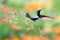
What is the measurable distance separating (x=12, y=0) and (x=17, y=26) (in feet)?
0.87

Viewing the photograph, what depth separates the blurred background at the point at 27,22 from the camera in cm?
158

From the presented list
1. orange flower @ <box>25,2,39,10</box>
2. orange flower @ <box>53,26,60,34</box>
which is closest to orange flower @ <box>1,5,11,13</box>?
orange flower @ <box>25,2,39,10</box>

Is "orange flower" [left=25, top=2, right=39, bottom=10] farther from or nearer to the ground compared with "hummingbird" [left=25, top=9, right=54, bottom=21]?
farther from the ground

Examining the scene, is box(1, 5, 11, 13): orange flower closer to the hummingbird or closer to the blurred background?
the blurred background

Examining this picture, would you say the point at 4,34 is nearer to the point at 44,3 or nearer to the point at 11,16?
the point at 11,16

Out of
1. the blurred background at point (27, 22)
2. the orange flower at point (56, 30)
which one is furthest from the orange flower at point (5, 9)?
the orange flower at point (56, 30)

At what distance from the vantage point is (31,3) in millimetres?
1634

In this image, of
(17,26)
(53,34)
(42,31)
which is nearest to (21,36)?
(17,26)

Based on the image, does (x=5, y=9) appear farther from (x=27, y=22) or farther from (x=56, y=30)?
(x=56, y=30)

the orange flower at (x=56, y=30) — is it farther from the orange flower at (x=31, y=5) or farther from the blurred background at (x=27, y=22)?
the orange flower at (x=31, y=5)

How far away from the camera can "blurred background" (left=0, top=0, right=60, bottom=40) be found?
1585 mm

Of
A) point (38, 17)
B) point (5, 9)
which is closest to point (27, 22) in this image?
point (38, 17)

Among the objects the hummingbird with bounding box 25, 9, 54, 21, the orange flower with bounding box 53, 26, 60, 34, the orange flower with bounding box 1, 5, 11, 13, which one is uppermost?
the orange flower with bounding box 1, 5, 11, 13

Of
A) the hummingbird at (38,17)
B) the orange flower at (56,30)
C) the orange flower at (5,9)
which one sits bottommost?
the orange flower at (56,30)
